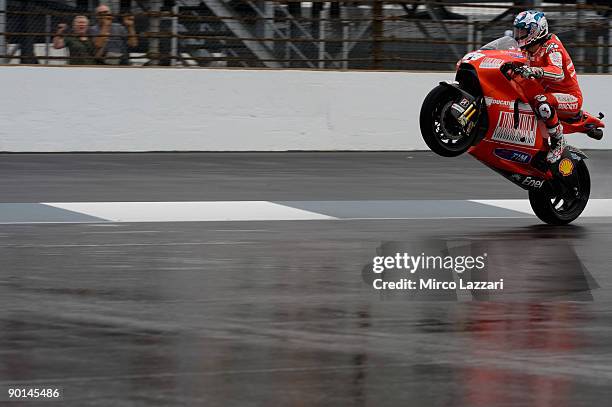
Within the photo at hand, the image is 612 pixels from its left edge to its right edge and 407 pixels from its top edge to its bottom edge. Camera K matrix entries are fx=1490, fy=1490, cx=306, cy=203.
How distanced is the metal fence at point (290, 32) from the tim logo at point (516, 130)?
8.01 metres

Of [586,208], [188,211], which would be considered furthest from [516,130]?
[188,211]

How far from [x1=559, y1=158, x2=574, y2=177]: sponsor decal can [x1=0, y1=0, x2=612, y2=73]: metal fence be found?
8.14 metres

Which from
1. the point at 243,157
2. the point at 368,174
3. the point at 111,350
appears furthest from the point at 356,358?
the point at 243,157

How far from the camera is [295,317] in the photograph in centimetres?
739

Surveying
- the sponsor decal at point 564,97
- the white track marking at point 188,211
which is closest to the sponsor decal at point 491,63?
the sponsor decal at point 564,97

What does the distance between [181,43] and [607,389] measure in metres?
14.0

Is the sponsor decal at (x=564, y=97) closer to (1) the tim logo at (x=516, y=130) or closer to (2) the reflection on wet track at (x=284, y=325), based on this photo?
(1) the tim logo at (x=516, y=130)

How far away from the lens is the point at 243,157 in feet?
61.1

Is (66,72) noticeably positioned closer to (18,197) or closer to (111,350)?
(18,197)

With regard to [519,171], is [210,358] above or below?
above

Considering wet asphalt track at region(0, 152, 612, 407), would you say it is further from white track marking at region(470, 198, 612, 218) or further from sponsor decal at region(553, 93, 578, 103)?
sponsor decal at region(553, 93, 578, 103)

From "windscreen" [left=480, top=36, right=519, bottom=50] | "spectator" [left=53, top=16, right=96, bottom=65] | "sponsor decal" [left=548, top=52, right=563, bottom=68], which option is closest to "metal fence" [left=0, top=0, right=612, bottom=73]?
"spectator" [left=53, top=16, right=96, bottom=65]

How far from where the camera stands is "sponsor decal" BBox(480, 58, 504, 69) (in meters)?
11.7

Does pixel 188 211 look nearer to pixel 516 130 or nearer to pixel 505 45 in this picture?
pixel 516 130
